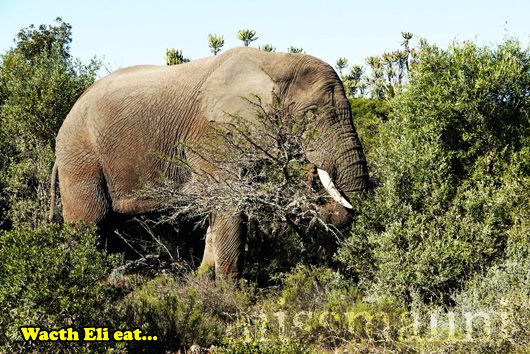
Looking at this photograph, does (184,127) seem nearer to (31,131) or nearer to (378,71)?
(31,131)

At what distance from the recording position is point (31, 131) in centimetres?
1716

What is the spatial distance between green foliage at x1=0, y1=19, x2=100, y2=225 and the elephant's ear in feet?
21.6

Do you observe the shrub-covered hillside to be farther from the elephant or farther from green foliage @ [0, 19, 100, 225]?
green foliage @ [0, 19, 100, 225]

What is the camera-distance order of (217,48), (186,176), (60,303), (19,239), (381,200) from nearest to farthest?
(60,303)
(19,239)
(381,200)
(186,176)
(217,48)

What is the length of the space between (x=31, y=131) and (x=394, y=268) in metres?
11.0

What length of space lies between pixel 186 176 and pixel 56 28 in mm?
27593

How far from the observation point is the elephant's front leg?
10.7 meters

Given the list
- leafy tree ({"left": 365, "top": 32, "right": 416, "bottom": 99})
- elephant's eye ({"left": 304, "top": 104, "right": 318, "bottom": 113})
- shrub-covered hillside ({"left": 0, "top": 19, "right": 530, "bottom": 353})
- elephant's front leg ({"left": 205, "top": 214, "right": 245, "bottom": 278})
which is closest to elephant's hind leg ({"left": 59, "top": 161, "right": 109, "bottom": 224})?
shrub-covered hillside ({"left": 0, "top": 19, "right": 530, "bottom": 353})

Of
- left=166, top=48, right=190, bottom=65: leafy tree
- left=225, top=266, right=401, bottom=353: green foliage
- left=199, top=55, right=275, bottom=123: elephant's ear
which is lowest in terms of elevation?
left=225, top=266, right=401, bottom=353: green foliage

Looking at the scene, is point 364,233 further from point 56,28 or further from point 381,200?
point 56,28

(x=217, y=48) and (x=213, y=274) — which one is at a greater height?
(x=217, y=48)

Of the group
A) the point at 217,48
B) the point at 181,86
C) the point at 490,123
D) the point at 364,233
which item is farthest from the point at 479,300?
the point at 217,48

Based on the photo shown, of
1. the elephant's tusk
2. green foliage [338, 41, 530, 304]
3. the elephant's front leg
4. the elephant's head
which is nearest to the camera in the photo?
green foliage [338, 41, 530, 304]

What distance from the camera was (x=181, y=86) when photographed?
39.4 ft
